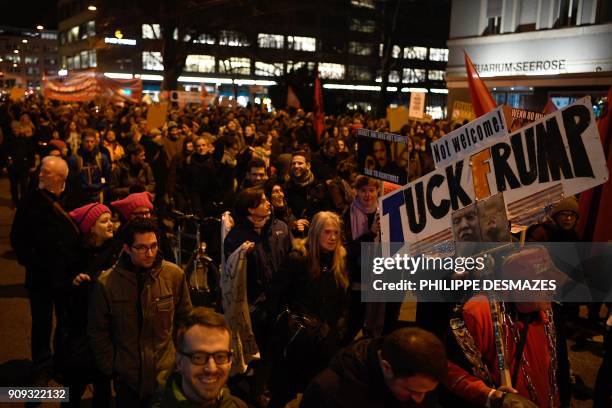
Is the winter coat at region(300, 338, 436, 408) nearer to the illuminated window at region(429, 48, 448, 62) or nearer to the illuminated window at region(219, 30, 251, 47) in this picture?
the illuminated window at region(219, 30, 251, 47)

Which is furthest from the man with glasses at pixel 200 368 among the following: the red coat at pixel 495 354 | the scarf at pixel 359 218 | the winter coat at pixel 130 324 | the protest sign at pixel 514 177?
the scarf at pixel 359 218

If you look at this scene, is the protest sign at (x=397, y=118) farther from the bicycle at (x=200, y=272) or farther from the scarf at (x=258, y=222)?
the scarf at (x=258, y=222)

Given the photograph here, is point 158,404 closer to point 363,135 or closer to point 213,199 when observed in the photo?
point 363,135

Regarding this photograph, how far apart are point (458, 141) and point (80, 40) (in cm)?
9689

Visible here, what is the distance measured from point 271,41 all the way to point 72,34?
34654 millimetres

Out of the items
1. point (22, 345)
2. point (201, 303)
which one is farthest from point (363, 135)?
point (22, 345)

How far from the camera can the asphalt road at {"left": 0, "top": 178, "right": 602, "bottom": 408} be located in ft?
17.8

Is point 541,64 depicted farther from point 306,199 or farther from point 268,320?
point 268,320

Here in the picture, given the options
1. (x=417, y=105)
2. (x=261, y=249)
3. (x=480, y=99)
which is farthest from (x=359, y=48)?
(x=261, y=249)

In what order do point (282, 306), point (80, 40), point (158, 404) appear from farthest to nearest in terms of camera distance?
point (80, 40) < point (282, 306) < point (158, 404)

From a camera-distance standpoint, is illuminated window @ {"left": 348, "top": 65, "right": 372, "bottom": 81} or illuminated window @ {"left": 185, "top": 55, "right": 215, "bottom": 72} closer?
illuminated window @ {"left": 185, "top": 55, "right": 215, "bottom": 72}

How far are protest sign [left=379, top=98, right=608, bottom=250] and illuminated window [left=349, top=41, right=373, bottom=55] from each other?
85204 mm

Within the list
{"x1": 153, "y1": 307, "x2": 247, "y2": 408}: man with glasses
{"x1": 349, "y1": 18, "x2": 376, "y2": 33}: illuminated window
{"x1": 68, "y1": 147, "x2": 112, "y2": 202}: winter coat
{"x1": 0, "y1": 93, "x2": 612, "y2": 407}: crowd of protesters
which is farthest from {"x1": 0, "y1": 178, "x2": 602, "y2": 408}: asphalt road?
{"x1": 349, "y1": 18, "x2": 376, "y2": 33}: illuminated window

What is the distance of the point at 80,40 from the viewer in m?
92.1
